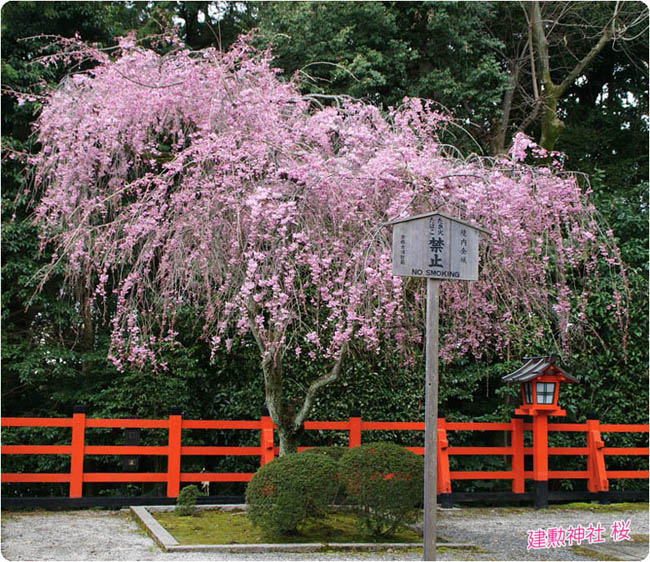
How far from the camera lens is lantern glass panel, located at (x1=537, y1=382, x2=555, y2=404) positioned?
6688 millimetres

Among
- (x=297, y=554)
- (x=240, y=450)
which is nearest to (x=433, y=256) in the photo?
(x=297, y=554)

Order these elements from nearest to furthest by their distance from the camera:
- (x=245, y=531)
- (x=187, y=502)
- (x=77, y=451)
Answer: (x=245, y=531) < (x=187, y=502) < (x=77, y=451)

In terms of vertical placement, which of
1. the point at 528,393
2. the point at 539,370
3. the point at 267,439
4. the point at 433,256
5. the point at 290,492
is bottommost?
the point at 290,492

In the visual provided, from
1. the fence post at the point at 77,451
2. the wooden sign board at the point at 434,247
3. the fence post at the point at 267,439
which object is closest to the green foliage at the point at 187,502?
the fence post at the point at 267,439

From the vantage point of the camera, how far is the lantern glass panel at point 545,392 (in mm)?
6688

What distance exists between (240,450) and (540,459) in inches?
113

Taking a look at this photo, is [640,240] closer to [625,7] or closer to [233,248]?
[625,7]

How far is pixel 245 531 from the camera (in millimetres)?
5141

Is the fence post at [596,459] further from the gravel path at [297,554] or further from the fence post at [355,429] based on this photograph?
the fence post at [355,429]

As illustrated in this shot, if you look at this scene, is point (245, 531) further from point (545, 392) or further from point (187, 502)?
point (545, 392)

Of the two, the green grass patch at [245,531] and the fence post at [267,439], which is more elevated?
the fence post at [267,439]

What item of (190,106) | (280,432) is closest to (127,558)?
(280,432)

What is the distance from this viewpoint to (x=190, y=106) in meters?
5.93

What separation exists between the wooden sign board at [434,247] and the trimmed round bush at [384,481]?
1.40 m
